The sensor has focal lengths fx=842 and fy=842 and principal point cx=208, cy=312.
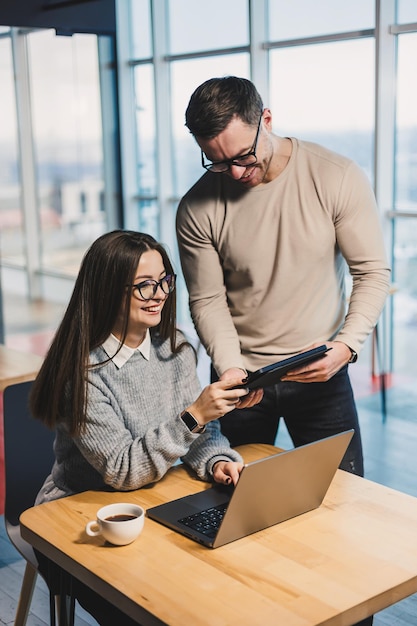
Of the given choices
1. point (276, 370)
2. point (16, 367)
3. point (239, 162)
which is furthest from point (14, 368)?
point (276, 370)

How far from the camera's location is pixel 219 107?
1.97 meters

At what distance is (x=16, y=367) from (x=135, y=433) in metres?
1.49

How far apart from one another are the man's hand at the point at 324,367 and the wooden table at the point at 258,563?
10.9 inches

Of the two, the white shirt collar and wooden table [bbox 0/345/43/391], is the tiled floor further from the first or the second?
the white shirt collar

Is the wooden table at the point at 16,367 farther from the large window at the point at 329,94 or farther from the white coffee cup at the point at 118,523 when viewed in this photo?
the large window at the point at 329,94

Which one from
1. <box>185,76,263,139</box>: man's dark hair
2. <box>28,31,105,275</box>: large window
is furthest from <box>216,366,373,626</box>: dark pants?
<box>28,31,105,275</box>: large window

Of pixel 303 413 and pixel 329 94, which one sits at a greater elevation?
pixel 329 94

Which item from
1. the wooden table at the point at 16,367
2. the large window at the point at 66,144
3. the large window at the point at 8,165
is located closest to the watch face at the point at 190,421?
the wooden table at the point at 16,367

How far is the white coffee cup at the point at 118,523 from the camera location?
1508 millimetres

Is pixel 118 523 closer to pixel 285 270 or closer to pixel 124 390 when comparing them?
pixel 124 390

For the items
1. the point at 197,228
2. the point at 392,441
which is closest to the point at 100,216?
the point at 392,441

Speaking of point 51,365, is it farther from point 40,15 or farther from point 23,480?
point 40,15

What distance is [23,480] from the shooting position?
2.29 meters

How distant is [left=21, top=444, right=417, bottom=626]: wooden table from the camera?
1.32m
